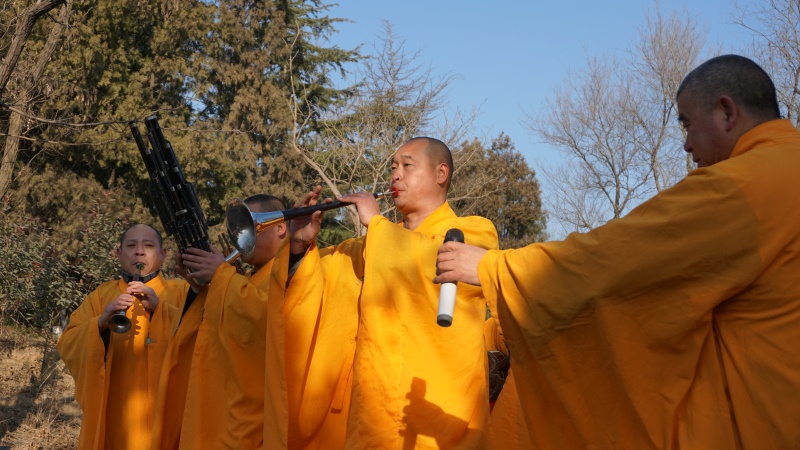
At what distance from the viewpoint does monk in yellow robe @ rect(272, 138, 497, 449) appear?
12.2 ft

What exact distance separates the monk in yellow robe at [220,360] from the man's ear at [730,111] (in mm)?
2767

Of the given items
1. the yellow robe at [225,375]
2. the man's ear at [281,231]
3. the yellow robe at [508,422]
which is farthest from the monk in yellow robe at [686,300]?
the man's ear at [281,231]

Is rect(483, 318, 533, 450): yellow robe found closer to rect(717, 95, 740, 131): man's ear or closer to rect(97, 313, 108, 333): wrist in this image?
rect(717, 95, 740, 131): man's ear

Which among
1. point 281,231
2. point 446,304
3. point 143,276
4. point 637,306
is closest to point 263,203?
point 281,231

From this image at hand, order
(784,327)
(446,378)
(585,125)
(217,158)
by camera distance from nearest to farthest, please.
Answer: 1. (784,327)
2. (446,378)
3. (585,125)
4. (217,158)

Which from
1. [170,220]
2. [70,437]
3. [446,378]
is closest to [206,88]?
[70,437]

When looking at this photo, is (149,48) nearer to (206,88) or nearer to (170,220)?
(206,88)

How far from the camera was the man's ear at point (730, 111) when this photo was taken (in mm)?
2730

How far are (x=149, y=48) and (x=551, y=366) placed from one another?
24.1m

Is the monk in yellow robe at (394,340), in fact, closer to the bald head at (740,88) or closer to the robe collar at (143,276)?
the bald head at (740,88)

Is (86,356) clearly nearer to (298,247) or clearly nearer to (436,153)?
(298,247)

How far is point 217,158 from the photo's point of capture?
2388 centimetres

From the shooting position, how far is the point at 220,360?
15.5 ft

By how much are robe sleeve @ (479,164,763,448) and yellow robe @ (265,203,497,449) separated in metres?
0.97
